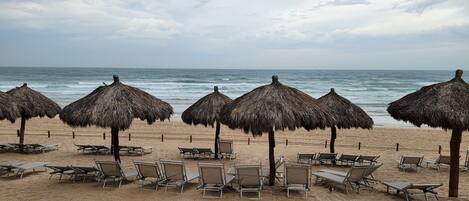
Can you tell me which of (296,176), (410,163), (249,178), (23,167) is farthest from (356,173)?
(23,167)

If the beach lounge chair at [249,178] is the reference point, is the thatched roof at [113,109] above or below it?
above

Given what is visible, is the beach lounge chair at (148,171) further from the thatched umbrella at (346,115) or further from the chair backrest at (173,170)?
the thatched umbrella at (346,115)

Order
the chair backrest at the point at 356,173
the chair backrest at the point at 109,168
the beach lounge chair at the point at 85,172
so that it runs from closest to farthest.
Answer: the chair backrest at the point at 356,173
the chair backrest at the point at 109,168
the beach lounge chair at the point at 85,172

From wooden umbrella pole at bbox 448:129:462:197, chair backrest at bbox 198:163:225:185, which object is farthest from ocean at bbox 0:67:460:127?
chair backrest at bbox 198:163:225:185

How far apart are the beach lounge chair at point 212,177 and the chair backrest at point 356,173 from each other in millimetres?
2693

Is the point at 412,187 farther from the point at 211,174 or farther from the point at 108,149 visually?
the point at 108,149

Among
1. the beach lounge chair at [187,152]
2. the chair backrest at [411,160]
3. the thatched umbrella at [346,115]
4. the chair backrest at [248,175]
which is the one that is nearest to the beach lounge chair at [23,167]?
the beach lounge chair at [187,152]

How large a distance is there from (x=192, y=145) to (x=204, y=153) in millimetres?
2702

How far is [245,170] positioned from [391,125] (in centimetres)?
1881

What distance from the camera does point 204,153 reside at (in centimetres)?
1396

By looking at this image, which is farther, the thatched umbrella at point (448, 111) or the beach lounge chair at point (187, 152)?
the beach lounge chair at point (187, 152)

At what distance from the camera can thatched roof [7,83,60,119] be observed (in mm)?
14148

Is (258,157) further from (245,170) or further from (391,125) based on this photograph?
(391,125)

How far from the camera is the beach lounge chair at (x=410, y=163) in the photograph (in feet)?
40.3
